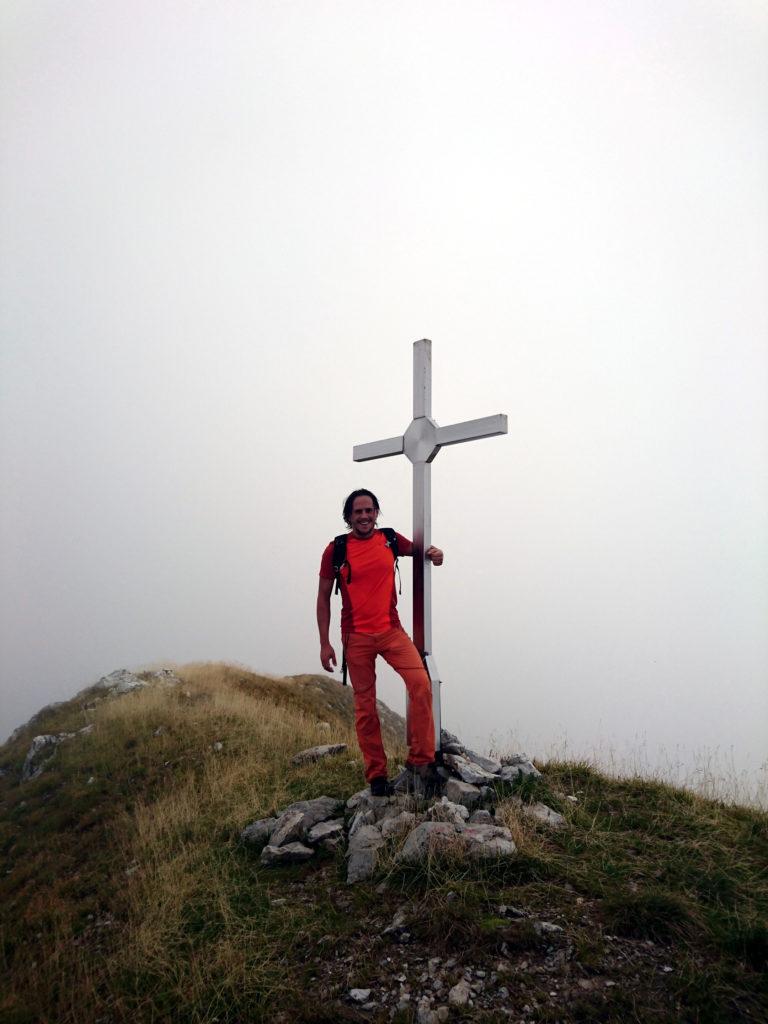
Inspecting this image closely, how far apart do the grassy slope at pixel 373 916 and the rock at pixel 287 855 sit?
4.3 inches

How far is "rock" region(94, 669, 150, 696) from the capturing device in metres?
14.1

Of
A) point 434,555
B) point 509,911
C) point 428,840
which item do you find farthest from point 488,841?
point 434,555

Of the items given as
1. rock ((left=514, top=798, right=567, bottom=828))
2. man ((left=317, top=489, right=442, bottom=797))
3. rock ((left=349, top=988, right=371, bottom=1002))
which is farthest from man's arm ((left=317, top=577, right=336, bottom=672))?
rock ((left=349, top=988, right=371, bottom=1002))

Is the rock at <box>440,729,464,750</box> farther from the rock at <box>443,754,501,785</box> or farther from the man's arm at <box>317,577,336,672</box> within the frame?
the man's arm at <box>317,577,336,672</box>

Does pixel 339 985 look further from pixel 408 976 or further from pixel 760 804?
pixel 760 804

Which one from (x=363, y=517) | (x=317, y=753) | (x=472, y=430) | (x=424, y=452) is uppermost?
(x=472, y=430)

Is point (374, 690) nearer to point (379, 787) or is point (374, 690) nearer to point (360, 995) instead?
point (379, 787)

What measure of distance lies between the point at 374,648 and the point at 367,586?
2.03 feet

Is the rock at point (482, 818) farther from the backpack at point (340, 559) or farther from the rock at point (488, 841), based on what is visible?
the backpack at point (340, 559)

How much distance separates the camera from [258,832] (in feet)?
20.8

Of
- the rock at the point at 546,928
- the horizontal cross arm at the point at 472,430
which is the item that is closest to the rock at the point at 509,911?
the rock at the point at 546,928

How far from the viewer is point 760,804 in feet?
20.4

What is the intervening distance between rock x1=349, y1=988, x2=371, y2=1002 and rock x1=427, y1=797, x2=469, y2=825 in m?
1.72

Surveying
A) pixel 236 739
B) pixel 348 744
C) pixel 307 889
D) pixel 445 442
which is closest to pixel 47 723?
pixel 236 739
